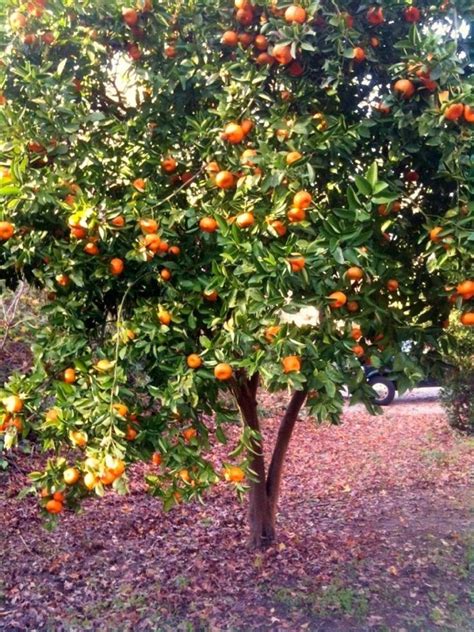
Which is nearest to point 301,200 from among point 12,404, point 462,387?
point 12,404

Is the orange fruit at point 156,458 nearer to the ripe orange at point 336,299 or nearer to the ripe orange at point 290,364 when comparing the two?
the ripe orange at point 290,364

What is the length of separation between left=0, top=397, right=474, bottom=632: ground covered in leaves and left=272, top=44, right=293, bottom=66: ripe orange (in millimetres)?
2765

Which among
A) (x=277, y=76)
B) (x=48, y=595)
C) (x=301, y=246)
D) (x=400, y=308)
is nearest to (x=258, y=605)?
(x=48, y=595)

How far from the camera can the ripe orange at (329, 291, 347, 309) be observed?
2.24 m

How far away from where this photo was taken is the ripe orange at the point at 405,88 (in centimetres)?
238

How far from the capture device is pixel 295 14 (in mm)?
2340

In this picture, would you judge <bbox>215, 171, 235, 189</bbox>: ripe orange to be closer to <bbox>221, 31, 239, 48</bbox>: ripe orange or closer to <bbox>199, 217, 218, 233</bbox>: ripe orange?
<bbox>199, 217, 218, 233</bbox>: ripe orange

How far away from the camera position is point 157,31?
265cm

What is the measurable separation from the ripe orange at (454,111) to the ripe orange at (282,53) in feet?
1.98

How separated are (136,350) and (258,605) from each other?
1.95m

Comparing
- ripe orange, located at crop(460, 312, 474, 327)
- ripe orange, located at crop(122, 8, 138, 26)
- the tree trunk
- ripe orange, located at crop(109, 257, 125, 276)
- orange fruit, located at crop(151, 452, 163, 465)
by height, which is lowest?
the tree trunk

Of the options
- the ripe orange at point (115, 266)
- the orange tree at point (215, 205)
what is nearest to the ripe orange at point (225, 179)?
the orange tree at point (215, 205)

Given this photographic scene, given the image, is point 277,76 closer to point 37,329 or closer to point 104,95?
point 104,95

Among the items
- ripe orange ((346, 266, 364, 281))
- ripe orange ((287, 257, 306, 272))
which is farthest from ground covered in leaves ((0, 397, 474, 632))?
ripe orange ((287, 257, 306, 272))
